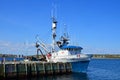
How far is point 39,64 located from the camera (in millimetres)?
55500

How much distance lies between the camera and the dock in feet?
158

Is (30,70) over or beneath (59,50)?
beneath

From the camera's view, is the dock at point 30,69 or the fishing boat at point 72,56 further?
the fishing boat at point 72,56

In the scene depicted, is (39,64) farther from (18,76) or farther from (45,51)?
(45,51)

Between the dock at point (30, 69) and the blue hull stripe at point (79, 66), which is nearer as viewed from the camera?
the dock at point (30, 69)

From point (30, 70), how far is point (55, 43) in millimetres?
14495

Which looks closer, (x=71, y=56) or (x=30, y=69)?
(x=30, y=69)

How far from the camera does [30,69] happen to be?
53062mm

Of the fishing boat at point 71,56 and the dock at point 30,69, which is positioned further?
the fishing boat at point 71,56

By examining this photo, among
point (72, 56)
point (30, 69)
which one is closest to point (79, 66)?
point (72, 56)

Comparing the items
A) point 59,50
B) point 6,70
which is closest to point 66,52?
point 59,50

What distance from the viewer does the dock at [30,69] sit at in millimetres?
48213

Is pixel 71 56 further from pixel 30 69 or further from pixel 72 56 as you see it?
pixel 30 69

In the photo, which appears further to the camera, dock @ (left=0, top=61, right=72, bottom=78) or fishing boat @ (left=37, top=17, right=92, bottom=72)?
fishing boat @ (left=37, top=17, right=92, bottom=72)
